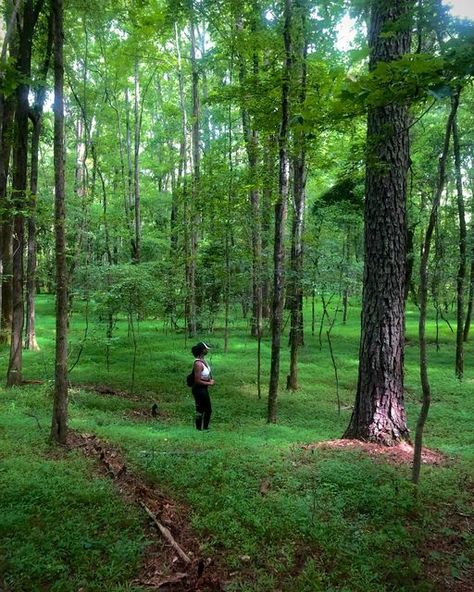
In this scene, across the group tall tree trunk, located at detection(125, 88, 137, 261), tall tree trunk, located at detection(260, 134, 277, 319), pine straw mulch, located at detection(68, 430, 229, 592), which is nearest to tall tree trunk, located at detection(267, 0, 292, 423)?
tall tree trunk, located at detection(260, 134, 277, 319)

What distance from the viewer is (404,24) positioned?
4.18 m

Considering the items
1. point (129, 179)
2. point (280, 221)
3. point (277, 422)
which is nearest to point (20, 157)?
point (280, 221)

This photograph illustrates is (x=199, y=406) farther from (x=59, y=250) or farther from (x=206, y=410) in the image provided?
(x=59, y=250)

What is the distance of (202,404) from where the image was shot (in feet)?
27.9

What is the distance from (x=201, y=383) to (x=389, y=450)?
11.6 ft

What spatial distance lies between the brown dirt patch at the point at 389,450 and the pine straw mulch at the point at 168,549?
2337 mm

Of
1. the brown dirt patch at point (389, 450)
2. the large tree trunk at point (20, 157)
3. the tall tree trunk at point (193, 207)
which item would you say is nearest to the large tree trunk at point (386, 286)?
the brown dirt patch at point (389, 450)

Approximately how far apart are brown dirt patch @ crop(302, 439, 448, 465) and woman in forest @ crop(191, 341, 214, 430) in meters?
2.46

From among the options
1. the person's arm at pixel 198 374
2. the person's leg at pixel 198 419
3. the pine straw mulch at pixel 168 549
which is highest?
the person's arm at pixel 198 374

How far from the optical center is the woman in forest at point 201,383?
8.33 metres

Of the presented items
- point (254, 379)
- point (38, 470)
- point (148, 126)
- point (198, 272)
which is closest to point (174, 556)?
point (38, 470)

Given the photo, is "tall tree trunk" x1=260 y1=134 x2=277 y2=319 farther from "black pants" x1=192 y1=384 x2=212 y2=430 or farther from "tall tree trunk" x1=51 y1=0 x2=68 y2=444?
"black pants" x1=192 y1=384 x2=212 y2=430

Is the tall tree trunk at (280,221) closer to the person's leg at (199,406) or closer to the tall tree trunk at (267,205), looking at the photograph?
the tall tree trunk at (267,205)

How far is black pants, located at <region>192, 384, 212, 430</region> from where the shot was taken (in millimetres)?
8383
